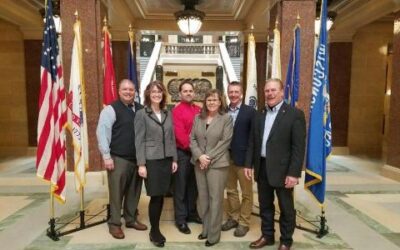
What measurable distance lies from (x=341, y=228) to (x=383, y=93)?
24.3 feet

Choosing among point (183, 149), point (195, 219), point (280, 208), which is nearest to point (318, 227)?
point (280, 208)

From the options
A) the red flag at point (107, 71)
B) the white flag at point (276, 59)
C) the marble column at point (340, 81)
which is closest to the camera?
the red flag at point (107, 71)

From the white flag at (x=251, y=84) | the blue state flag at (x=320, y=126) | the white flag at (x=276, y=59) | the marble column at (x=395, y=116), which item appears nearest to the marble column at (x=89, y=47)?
the white flag at (x=251, y=84)

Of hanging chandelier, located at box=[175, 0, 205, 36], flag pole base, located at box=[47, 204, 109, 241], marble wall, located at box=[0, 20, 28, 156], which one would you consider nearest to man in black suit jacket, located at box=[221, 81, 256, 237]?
flag pole base, located at box=[47, 204, 109, 241]

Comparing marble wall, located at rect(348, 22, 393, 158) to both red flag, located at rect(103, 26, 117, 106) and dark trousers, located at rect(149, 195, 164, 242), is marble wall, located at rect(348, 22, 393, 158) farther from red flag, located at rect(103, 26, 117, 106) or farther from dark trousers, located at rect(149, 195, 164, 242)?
dark trousers, located at rect(149, 195, 164, 242)

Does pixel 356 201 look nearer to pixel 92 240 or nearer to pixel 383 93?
pixel 92 240

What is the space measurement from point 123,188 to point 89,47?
2.85 m

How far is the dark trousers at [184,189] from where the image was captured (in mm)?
3961

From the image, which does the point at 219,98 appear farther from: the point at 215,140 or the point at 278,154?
the point at 278,154

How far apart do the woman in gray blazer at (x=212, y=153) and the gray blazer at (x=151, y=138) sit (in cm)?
28

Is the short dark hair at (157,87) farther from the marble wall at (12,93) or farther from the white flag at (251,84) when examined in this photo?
the marble wall at (12,93)

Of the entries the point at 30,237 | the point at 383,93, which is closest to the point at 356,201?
the point at 30,237

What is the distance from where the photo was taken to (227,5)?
9.11 metres

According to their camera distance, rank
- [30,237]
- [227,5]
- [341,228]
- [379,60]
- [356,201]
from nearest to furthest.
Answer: [30,237], [341,228], [356,201], [227,5], [379,60]
